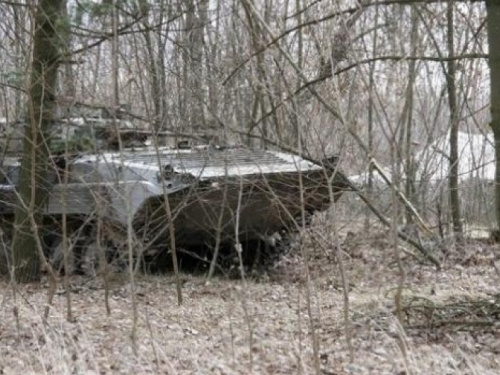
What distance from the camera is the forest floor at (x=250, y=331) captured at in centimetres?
533

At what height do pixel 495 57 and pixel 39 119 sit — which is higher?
pixel 495 57

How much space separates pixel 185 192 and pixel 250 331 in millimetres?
3879

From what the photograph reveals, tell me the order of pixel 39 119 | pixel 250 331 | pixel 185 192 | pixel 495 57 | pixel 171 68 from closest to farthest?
1. pixel 250 331
2. pixel 495 57
3. pixel 39 119
4. pixel 171 68
5. pixel 185 192

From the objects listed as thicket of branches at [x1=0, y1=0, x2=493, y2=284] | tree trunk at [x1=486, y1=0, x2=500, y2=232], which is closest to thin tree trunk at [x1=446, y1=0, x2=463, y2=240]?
thicket of branches at [x1=0, y1=0, x2=493, y2=284]

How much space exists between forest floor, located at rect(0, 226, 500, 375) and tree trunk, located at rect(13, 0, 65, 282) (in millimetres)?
416

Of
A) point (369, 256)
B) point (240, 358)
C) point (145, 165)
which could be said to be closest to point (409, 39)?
point (369, 256)

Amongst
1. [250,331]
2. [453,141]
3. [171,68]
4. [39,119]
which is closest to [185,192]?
[171,68]

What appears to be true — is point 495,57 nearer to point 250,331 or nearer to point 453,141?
point 250,331

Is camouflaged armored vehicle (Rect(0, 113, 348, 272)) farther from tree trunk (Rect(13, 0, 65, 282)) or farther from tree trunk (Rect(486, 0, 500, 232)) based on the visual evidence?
tree trunk (Rect(486, 0, 500, 232))

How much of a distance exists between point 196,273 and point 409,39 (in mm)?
4620

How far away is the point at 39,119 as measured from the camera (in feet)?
25.8

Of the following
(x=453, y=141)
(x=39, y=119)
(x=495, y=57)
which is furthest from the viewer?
(x=453, y=141)

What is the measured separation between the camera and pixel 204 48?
9.61 metres

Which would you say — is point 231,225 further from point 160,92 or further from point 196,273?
point 160,92
